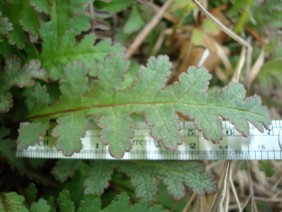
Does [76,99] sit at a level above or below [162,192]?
above

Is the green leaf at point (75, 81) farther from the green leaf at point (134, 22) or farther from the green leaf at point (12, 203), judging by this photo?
the green leaf at point (134, 22)

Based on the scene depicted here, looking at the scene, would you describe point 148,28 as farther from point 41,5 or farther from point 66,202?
point 66,202

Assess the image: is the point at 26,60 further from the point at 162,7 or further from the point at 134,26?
the point at 162,7

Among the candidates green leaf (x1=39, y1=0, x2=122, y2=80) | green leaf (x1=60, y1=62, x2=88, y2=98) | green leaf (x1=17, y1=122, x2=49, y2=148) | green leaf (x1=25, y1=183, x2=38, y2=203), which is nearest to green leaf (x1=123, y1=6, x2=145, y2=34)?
green leaf (x1=39, y1=0, x2=122, y2=80)

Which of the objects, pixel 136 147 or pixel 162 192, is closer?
pixel 136 147

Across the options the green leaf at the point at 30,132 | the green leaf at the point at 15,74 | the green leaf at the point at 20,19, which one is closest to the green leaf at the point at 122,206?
the green leaf at the point at 30,132

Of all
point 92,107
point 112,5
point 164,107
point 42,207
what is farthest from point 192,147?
point 112,5

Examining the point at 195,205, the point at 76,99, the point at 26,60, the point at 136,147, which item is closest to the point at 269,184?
the point at 195,205
